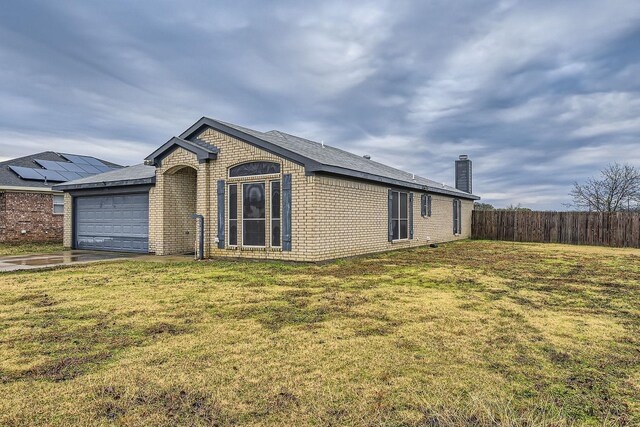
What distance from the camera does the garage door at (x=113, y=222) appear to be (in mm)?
13438

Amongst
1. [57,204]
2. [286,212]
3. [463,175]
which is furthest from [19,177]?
[463,175]

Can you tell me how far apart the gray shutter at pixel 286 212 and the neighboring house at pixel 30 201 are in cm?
1460

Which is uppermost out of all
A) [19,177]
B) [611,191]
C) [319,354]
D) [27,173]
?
Result: [27,173]

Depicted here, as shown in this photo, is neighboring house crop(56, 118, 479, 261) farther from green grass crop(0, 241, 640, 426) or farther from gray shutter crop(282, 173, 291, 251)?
green grass crop(0, 241, 640, 426)

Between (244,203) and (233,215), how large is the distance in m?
0.52

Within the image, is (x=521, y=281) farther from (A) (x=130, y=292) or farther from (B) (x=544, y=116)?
(B) (x=544, y=116)

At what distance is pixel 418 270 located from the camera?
8977mm

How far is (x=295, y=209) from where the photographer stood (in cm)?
980

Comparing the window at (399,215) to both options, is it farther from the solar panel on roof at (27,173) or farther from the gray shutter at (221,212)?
the solar panel on roof at (27,173)

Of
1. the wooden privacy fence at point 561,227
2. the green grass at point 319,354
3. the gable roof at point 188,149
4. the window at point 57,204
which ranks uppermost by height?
the gable roof at point 188,149

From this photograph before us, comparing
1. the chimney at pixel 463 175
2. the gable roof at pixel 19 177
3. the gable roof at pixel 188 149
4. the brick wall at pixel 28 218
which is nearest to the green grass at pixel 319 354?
the gable roof at pixel 188 149

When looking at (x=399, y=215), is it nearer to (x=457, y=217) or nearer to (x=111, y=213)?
(x=457, y=217)

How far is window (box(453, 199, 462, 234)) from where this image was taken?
20.2 metres

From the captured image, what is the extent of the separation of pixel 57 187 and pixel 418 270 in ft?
48.9
